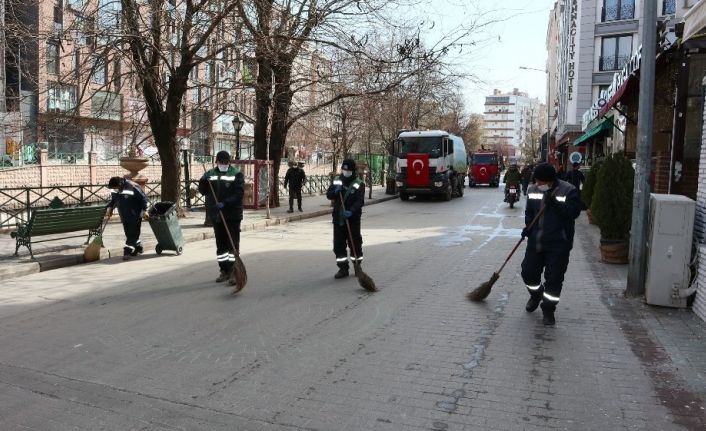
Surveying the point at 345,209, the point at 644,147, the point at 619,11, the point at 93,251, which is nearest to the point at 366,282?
the point at 345,209

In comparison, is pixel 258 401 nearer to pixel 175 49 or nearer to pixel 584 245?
pixel 584 245

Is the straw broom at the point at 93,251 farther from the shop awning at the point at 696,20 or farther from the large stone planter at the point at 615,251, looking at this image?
the shop awning at the point at 696,20

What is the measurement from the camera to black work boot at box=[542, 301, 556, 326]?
611 cm

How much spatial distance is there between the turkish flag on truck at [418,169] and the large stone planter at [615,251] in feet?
52.4

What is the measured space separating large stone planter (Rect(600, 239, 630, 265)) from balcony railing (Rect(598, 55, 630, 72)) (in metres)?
31.5

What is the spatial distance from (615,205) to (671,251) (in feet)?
9.79

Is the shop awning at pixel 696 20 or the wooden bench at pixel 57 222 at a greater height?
the shop awning at pixel 696 20

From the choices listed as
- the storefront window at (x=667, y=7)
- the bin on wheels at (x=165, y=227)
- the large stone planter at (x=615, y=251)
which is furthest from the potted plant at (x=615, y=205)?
the storefront window at (x=667, y=7)

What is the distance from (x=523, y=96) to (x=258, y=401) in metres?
196

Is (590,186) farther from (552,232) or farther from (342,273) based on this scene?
(552,232)

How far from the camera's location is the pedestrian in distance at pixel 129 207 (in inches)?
414

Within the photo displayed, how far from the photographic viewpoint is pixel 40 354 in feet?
16.9

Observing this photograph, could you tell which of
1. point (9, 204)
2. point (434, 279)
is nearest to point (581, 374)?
point (434, 279)

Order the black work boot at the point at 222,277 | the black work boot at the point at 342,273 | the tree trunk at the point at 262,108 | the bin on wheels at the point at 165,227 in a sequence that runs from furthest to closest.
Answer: the tree trunk at the point at 262,108
the bin on wheels at the point at 165,227
the black work boot at the point at 342,273
the black work boot at the point at 222,277
